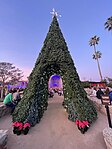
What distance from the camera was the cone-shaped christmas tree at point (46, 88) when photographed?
4.92m

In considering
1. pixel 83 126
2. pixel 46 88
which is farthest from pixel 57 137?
pixel 46 88

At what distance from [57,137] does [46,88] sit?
2.60 m

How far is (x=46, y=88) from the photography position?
6105 millimetres

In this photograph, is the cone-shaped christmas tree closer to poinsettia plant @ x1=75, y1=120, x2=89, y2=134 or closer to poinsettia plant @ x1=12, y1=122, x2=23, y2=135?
poinsettia plant @ x1=75, y1=120, x2=89, y2=134

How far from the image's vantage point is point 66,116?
5715 mm

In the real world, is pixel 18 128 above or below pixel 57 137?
above

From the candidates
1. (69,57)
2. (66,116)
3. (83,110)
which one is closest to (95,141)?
(83,110)

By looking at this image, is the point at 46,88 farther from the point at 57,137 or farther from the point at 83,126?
the point at 83,126

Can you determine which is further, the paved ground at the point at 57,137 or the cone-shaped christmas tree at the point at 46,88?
the cone-shaped christmas tree at the point at 46,88

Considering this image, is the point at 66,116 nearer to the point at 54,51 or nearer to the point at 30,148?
the point at 30,148

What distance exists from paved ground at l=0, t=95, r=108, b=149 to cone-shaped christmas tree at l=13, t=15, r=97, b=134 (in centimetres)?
33

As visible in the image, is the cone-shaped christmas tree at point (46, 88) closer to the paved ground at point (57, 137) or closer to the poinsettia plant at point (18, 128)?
the poinsettia plant at point (18, 128)

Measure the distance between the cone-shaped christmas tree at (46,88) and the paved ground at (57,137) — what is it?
13.0 inches

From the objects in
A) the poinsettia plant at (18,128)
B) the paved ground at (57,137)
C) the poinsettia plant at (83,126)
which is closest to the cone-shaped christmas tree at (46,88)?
the poinsettia plant at (83,126)
